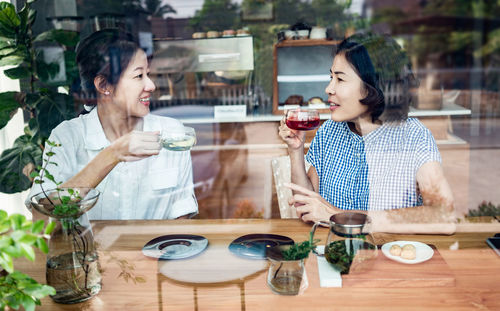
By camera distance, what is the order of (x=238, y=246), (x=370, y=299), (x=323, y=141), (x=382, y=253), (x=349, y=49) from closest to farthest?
(x=370, y=299) → (x=382, y=253) → (x=238, y=246) → (x=349, y=49) → (x=323, y=141)

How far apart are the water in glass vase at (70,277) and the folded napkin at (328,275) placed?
21.4 inches

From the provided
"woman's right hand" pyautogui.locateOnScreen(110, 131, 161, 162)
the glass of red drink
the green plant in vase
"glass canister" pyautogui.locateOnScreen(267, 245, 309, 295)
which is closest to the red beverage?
the glass of red drink

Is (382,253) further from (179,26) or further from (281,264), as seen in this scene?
(179,26)

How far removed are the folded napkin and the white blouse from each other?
696mm

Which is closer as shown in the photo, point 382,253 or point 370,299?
point 370,299

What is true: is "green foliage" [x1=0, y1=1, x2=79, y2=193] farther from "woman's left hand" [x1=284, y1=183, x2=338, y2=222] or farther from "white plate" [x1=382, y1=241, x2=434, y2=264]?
"white plate" [x1=382, y1=241, x2=434, y2=264]

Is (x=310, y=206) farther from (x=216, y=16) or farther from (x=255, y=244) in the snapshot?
(x=216, y=16)

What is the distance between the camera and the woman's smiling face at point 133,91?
5.09 ft

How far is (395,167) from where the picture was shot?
154 cm

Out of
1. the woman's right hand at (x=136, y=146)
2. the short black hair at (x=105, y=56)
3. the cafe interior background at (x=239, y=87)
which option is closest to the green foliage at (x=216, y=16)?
the cafe interior background at (x=239, y=87)

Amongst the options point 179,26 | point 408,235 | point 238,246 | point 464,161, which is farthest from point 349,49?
point 464,161

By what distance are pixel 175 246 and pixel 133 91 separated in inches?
21.2

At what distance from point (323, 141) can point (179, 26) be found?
0.92m

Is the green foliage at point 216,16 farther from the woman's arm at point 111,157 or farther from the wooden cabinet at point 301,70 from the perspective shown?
the woman's arm at point 111,157
